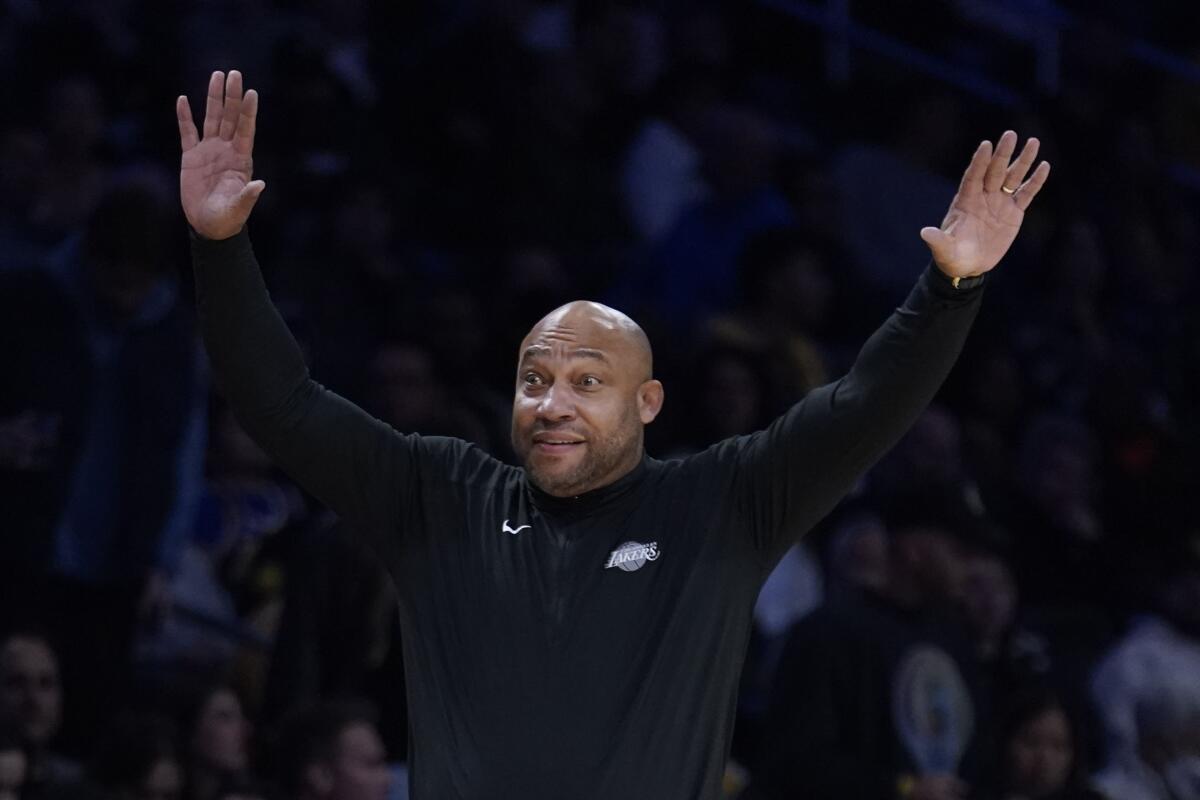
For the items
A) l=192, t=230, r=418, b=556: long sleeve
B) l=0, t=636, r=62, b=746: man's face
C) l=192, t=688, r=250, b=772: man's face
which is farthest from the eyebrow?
l=0, t=636, r=62, b=746: man's face

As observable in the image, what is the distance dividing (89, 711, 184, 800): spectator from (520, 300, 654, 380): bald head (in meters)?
2.28

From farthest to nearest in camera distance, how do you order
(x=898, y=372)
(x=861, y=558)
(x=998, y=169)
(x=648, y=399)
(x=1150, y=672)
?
(x=1150, y=672), (x=861, y=558), (x=648, y=399), (x=998, y=169), (x=898, y=372)

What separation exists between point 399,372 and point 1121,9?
5330 mm

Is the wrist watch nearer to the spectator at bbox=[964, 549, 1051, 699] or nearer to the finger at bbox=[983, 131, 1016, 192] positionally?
the finger at bbox=[983, 131, 1016, 192]

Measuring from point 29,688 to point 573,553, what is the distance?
258 cm

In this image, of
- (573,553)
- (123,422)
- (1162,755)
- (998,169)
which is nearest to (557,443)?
(573,553)

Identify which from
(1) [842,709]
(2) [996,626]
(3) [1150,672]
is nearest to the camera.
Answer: (1) [842,709]

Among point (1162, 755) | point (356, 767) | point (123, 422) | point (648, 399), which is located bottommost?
point (356, 767)

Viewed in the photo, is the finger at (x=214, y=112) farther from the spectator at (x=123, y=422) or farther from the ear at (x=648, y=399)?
the spectator at (x=123, y=422)

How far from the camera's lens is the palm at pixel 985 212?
3.18m

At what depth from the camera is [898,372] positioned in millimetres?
3158

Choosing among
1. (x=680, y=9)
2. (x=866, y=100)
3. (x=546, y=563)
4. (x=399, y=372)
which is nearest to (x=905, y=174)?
(x=866, y=100)

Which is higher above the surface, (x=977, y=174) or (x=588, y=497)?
(x=977, y=174)

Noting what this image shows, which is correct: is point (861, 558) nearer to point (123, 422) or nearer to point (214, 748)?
point (214, 748)
